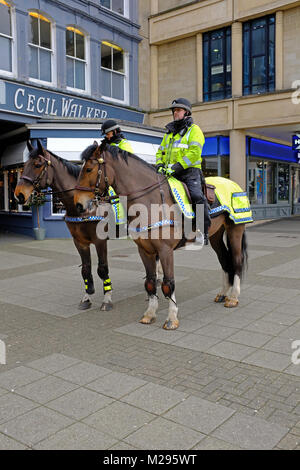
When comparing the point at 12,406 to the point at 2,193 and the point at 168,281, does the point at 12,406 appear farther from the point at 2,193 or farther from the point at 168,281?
Result: the point at 2,193

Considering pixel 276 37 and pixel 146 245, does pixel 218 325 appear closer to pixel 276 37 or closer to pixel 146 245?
pixel 146 245

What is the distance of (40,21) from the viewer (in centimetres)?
1580

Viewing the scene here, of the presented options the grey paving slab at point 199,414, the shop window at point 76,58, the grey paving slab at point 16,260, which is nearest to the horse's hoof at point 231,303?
the grey paving slab at point 199,414

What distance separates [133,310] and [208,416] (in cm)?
313

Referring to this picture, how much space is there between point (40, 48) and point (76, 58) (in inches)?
73.6

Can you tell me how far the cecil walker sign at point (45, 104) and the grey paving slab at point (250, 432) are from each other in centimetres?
1393

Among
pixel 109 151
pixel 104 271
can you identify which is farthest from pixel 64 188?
pixel 104 271

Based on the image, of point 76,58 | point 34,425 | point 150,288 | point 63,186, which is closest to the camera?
point 34,425

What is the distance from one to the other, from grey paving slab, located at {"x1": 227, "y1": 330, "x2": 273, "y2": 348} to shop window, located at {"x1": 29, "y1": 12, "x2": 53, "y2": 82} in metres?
14.0

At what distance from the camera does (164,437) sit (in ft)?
9.35

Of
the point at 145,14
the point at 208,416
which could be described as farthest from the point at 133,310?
the point at 145,14

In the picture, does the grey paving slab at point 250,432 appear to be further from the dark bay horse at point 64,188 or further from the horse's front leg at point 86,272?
the horse's front leg at point 86,272

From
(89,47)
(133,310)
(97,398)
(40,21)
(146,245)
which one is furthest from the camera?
(89,47)

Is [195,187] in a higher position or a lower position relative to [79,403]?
higher
